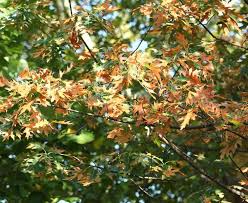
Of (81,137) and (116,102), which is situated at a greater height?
(116,102)

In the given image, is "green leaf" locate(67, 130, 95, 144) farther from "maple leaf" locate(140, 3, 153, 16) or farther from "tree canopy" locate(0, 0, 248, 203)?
"maple leaf" locate(140, 3, 153, 16)

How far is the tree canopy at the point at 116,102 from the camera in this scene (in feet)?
10.7

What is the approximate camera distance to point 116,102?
3295 millimetres

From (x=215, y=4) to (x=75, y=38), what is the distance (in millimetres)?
1314

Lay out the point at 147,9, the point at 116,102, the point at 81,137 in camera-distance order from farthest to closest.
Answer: the point at 81,137 → the point at 147,9 → the point at 116,102

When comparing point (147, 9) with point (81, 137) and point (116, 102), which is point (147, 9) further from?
point (81, 137)

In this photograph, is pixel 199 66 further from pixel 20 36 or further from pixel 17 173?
pixel 20 36

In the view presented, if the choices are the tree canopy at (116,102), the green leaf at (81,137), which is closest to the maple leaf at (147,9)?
the tree canopy at (116,102)

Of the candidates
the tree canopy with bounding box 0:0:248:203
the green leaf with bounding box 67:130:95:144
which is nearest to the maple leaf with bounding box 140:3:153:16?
the tree canopy with bounding box 0:0:248:203

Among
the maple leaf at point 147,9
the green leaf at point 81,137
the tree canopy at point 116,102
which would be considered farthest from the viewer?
the green leaf at point 81,137

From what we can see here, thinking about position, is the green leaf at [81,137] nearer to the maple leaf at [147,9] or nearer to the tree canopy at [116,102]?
the tree canopy at [116,102]

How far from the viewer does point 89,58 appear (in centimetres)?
422

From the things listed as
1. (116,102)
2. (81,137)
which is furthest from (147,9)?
(81,137)

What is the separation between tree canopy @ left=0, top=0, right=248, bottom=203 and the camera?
3.26 meters
